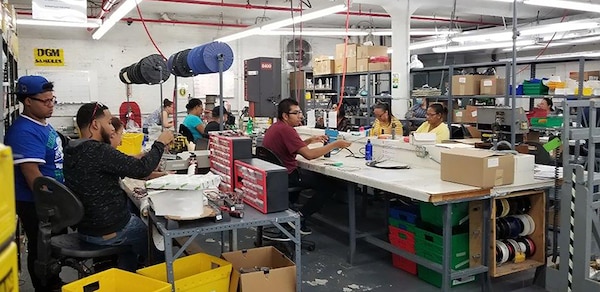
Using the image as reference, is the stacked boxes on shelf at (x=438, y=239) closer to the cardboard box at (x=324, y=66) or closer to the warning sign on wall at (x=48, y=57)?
the cardboard box at (x=324, y=66)

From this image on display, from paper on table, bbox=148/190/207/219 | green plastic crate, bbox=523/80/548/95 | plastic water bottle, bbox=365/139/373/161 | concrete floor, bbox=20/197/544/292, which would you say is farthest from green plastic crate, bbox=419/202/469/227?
green plastic crate, bbox=523/80/548/95

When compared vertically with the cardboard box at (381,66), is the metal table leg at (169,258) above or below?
below

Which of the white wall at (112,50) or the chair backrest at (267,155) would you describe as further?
the white wall at (112,50)

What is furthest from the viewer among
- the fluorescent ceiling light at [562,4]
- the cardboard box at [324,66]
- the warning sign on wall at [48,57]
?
the warning sign on wall at [48,57]

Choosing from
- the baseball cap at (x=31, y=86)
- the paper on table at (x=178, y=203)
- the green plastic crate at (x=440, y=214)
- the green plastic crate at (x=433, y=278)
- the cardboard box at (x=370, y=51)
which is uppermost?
the cardboard box at (x=370, y=51)

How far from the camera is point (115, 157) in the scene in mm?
2828

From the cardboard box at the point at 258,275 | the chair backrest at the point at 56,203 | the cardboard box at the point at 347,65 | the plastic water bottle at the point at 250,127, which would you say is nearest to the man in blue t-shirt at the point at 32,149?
the chair backrest at the point at 56,203

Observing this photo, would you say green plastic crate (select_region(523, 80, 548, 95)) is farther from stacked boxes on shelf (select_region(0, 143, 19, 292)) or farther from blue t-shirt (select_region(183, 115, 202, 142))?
stacked boxes on shelf (select_region(0, 143, 19, 292))

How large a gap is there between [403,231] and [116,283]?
2.15 meters

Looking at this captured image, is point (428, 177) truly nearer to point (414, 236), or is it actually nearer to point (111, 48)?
point (414, 236)

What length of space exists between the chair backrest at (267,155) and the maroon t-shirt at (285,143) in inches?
5.4

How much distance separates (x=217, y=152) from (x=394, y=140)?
1.72m

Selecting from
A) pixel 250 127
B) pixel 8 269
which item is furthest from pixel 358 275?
pixel 250 127

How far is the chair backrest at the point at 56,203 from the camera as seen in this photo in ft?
8.50
